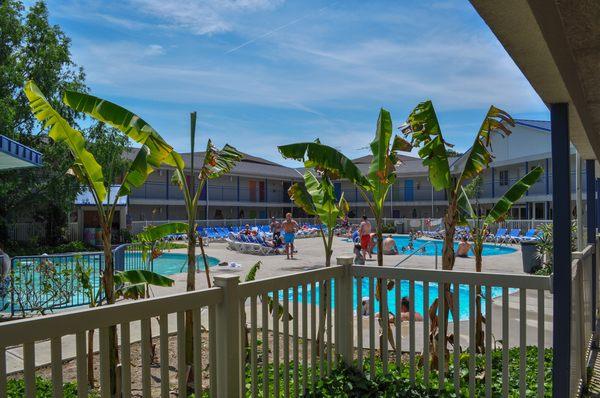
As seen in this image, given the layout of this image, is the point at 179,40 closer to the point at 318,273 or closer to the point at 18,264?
the point at 18,264

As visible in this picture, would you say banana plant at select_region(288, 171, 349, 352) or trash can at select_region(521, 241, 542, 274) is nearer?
banana plant at select_region(288, 171, 349, 352)

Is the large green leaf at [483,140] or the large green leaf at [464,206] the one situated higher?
the large green leaf at [483,140]

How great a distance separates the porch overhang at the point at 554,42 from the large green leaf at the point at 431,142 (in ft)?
6.52

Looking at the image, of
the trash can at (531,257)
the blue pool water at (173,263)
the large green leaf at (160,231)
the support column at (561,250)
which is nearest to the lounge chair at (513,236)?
the trash can at (531,257)

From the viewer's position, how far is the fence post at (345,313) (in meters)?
4.20

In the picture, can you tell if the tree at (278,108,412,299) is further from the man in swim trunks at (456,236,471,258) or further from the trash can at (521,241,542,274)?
the man in swim trunks at (456,236,471,258)

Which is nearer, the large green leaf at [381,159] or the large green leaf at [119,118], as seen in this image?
the large green leaf at [119,118]

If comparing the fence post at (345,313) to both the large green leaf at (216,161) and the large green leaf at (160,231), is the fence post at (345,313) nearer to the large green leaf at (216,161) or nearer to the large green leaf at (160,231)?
the large green leaf at (216,161)

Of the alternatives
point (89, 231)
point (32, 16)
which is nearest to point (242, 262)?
point (89, 231)

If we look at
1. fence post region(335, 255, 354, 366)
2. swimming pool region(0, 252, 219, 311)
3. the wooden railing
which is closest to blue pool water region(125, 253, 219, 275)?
swimming pool region(0, 252, 219, 311)

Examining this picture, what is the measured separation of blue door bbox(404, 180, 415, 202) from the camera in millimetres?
44531

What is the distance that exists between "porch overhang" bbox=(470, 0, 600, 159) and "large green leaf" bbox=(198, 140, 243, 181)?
370cm

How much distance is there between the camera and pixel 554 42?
2.22 m

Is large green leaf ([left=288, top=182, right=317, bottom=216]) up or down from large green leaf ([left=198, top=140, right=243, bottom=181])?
down
